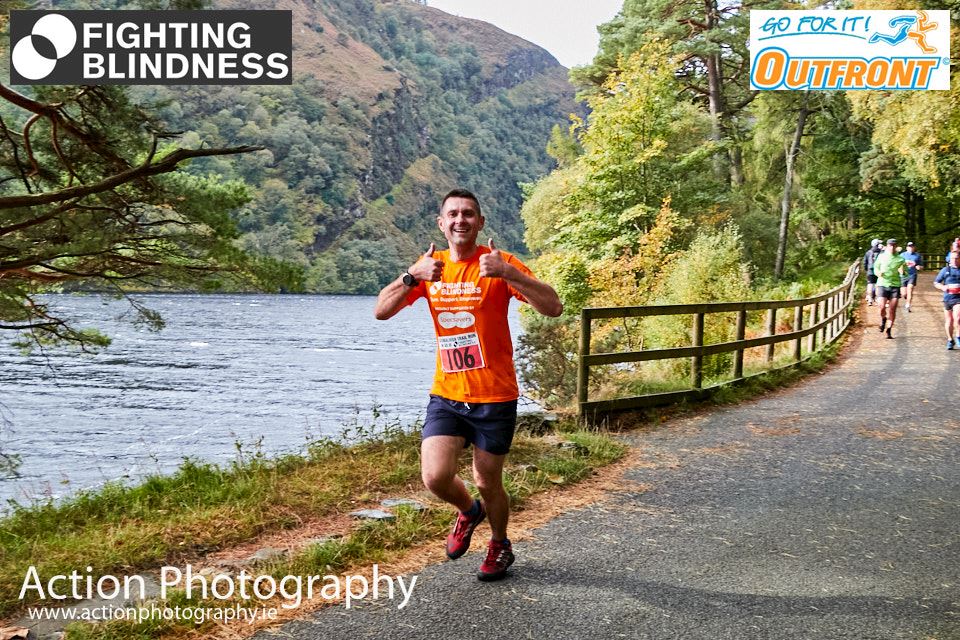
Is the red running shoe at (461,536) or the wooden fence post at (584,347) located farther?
the wooden fence post at (584,347)

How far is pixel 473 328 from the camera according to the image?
3.77 m

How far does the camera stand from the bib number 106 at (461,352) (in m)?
3.79

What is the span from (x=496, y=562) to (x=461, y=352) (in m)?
1.16

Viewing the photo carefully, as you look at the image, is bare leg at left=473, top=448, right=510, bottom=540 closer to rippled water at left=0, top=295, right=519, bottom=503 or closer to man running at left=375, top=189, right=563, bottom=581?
man running at left=375, top=189, right=563, bottom=581

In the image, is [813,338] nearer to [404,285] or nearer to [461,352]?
[461,352]

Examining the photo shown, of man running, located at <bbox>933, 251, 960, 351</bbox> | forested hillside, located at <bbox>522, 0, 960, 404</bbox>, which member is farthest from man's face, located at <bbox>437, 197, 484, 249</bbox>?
forested hillside, located at <bbox>522, 0, 960, 404</bbox>

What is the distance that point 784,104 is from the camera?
34.0 meters

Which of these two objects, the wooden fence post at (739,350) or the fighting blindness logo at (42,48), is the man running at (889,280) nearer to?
the wooden fence post at (739,350)

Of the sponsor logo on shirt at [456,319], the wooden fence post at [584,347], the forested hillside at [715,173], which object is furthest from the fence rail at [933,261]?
the sponsor logo on shirt at [456,319]

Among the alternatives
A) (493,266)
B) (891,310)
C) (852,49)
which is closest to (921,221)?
(852,49)

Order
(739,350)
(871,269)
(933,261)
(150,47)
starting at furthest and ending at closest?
(933,261), (871,269), (150,47), (739,350)

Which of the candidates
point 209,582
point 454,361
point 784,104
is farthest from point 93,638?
point 784,104

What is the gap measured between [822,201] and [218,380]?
30743 mm

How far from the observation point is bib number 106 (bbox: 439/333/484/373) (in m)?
3.79
